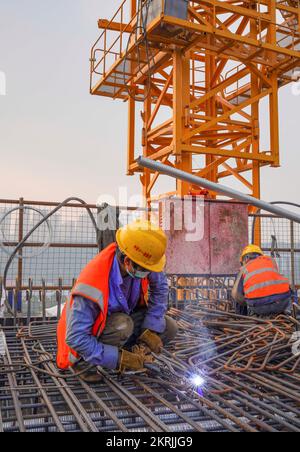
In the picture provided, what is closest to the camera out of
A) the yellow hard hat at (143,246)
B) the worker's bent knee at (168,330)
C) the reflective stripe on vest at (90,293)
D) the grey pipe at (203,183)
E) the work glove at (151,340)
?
the grey pipe at (203,183)

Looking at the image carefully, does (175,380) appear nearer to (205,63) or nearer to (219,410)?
(219,410)

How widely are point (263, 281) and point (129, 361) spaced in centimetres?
267

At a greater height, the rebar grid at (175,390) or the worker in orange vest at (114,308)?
the worker in orange vest at (114,308)

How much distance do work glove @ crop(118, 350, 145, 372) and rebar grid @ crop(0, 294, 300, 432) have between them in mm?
153

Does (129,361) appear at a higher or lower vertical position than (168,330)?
lower

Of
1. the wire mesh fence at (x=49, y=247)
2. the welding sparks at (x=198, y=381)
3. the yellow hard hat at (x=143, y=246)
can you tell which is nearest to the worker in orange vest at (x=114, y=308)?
the yellow hard hat at (x=143, y=246)

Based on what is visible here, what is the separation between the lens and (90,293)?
344 cm

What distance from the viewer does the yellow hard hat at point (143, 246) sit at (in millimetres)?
3617

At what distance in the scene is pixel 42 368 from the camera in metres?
4.22

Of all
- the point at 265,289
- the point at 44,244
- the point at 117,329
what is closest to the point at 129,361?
the point at 117,329

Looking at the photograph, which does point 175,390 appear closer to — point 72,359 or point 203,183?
point 72,359

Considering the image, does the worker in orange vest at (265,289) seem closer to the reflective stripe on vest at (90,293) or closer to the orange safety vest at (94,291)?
the orange safety vest at (94,291)

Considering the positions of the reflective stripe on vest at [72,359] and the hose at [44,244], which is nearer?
the reflective stripe on vest at [72,359]

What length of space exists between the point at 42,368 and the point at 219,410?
1.77m
